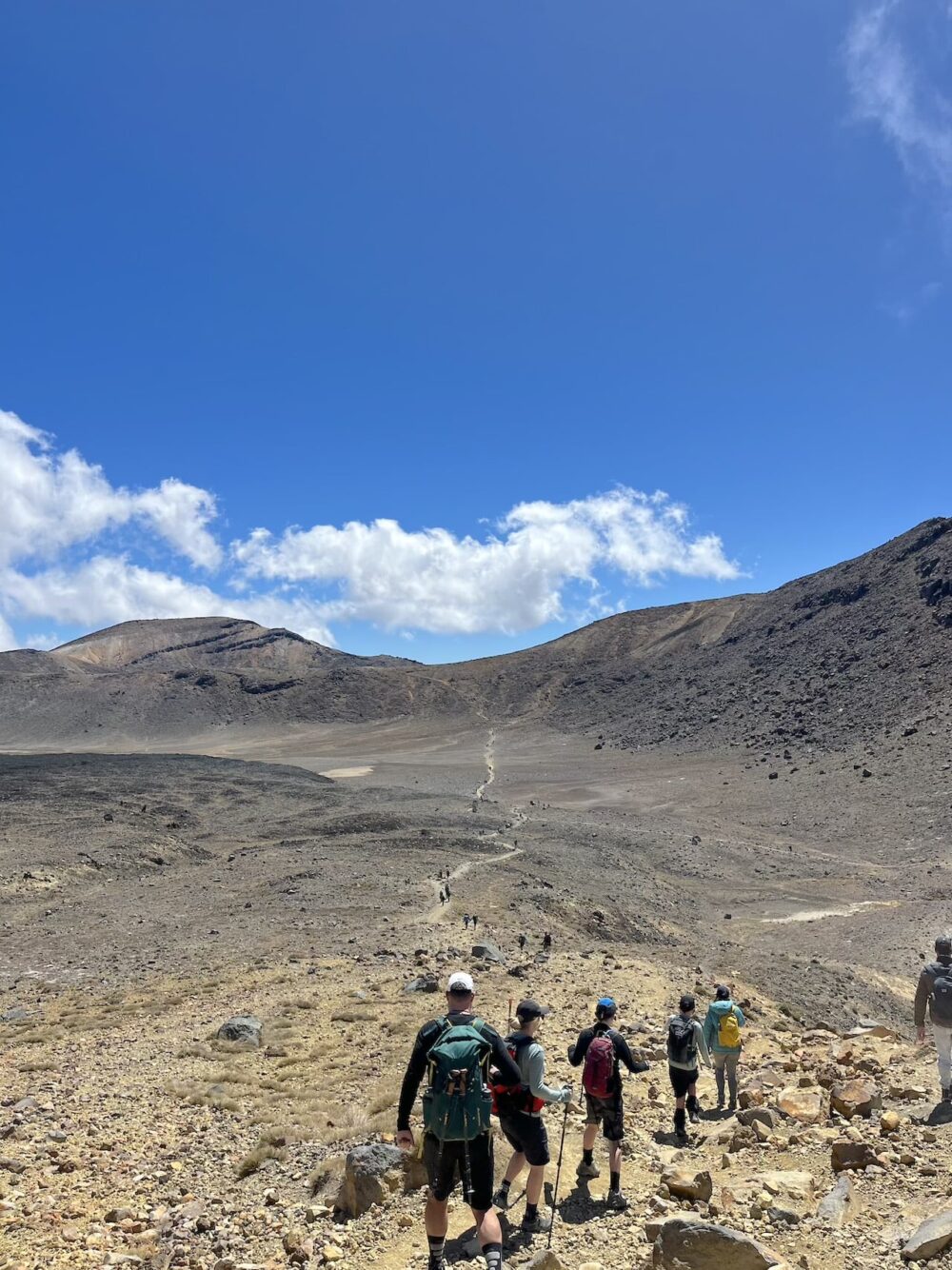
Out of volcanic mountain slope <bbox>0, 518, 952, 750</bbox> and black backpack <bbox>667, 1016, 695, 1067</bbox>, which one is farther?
volcanic mountain slope <bbox>0, 518, 952, 750</bbox>

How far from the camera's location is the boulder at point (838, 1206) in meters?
4.98

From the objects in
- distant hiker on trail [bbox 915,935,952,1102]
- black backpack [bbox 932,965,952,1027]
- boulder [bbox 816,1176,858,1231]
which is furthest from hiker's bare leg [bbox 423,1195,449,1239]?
black backpack [bbox 932,965,952,1027]

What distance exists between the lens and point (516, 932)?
57.5ft

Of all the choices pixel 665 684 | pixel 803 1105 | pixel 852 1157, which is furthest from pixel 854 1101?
pixel 665 684

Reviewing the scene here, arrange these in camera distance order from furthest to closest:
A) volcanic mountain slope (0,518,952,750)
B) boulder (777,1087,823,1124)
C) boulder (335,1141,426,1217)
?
volcanic mountain slope (0,518,952,750)
boulder (777,1087,823,1124)
boulder (335,1141,426,1217)

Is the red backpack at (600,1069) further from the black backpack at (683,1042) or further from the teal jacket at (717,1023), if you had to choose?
the teal jacket at (717,1023)

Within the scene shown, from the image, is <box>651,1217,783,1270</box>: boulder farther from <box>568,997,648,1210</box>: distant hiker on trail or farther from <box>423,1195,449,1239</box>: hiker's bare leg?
<box>568,997,648,1210</box>: distant hiker on trail

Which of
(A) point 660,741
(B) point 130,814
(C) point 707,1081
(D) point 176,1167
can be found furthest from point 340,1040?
(A) point 660,741

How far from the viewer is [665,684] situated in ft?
310

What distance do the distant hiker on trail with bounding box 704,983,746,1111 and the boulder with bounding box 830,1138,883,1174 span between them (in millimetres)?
2559

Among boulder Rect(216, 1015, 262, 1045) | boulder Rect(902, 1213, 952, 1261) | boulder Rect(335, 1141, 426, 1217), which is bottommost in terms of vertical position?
boulder Rect(216, 1015, 262, 1045)

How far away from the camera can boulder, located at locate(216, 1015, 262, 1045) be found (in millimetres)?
10328

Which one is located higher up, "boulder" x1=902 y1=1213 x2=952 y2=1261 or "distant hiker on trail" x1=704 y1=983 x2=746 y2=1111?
"boulder" x1=902 y1=1213 x2=952 y2=1261

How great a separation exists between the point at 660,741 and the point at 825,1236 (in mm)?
70970
